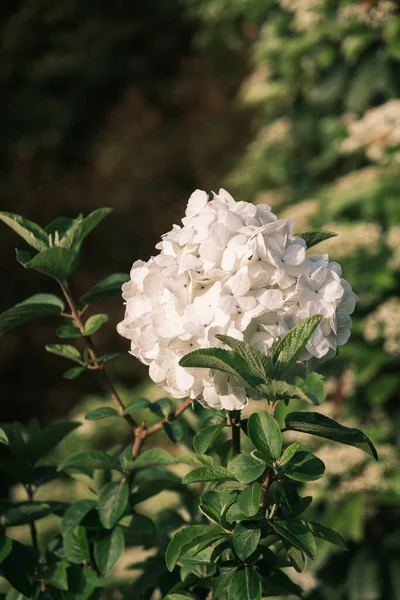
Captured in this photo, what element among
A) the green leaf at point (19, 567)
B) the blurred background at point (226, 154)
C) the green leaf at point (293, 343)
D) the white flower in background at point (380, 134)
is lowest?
the blurred background at point (226, 154)

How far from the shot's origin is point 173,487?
1.22m

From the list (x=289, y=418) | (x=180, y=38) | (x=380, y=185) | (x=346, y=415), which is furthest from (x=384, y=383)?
(x=180, y=38)

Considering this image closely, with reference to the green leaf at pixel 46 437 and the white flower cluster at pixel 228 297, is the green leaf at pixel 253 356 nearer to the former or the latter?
the white flower cluster at pixel 228 297

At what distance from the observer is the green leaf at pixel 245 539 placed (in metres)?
0.80

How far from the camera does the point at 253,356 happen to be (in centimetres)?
79

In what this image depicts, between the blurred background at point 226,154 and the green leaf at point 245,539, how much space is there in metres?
1.09

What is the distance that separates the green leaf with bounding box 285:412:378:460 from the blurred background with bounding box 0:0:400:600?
3.65 feet

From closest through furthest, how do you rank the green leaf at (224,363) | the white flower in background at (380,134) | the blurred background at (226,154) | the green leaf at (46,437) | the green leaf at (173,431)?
the green leaf at (224,363) → the green leaf at (173,431) → the green leaf at (46,437) → the blurred background at (226,154) → the white flower in background at (380,134)

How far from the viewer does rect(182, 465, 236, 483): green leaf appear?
0.83 meters

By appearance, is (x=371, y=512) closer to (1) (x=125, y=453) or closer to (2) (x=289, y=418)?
(1) (x=125, y=453)

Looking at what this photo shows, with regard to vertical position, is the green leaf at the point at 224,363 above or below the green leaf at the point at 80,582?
above

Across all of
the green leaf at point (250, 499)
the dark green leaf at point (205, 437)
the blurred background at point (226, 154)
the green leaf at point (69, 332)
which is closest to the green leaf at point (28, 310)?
the green leaf at point (69, 332)

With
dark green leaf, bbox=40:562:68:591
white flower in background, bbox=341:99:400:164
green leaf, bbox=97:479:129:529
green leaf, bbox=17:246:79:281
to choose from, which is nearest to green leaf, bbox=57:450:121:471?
green leaf, bbox=97:479:129:529

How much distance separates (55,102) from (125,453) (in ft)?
23.3
